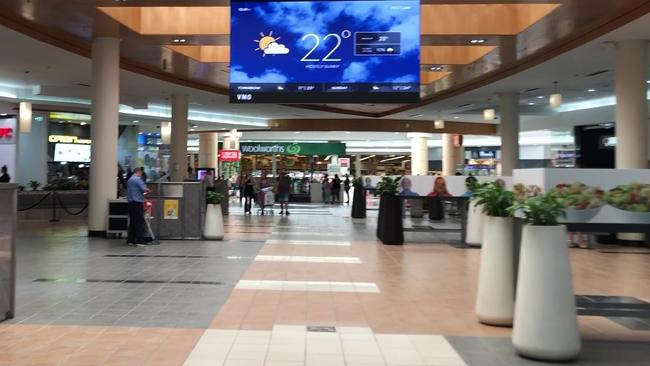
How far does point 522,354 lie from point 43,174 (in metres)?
24.2

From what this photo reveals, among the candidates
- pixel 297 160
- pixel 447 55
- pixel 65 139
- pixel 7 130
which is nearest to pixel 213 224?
pixel 447 55

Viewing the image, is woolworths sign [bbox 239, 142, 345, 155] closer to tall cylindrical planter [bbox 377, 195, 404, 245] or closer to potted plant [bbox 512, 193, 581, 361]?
tall cylindrical planter [bbox 377, 195, 404, 245]

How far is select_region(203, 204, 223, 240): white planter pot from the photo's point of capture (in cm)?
1204

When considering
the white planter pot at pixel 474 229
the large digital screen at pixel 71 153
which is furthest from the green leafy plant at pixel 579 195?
the large digital screen at pixel 71 153

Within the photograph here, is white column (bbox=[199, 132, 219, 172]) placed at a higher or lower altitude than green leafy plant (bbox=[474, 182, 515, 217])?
higher

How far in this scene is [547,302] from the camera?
14.0 feet

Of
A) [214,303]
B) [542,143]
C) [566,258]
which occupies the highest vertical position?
[542,143]

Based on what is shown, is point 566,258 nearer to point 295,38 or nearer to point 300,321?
point 300,321

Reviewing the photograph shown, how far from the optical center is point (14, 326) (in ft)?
16.5

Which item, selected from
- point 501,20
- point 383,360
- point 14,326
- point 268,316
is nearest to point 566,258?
point 383,360

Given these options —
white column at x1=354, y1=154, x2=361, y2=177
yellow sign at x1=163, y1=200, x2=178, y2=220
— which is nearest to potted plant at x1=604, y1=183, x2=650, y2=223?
yellow sign at x1=163, y1=200, x2=178, y2=220

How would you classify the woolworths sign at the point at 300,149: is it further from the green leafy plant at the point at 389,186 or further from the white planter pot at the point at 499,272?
the white planter pot at the point at 499,272

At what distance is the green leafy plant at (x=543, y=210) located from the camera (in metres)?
4.38

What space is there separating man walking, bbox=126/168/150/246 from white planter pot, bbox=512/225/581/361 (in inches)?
319
